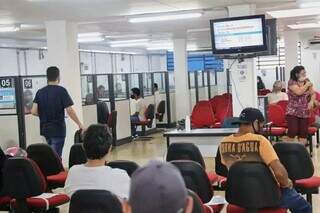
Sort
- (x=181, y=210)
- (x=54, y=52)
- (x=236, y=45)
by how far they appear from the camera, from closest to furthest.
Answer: (x=181, y=210)
(x=236, y=45)
(x=54, y=52)

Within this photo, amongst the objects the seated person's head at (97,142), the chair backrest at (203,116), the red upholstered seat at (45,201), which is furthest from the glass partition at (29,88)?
the seated person's head at (97,142)

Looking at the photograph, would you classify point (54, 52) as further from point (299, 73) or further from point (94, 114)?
point (299, 73)

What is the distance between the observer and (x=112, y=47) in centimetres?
1869

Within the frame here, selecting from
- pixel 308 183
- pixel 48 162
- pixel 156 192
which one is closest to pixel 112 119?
pixel 48 162

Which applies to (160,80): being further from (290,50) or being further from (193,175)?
(193,175)

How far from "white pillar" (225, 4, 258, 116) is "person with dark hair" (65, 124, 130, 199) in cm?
499

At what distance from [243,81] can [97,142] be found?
202 inches

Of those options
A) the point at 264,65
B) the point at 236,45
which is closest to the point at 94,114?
the point at 236,45

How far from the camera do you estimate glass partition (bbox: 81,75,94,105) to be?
10.2 meters

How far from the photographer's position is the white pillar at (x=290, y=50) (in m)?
13.3

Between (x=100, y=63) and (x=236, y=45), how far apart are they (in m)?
11.7

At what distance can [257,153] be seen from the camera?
365 cm

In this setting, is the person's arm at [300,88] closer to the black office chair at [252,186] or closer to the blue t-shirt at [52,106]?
the blue t-shirt at [52,106]

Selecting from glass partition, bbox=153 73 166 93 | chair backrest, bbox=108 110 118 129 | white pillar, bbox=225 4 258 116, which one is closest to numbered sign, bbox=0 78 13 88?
chair backrest, bbox=108 110 118 129
